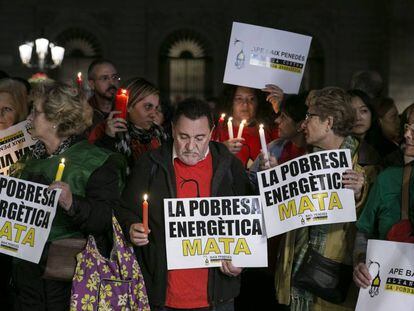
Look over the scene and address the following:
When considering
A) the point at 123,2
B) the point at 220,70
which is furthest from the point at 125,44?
the point at 220,70

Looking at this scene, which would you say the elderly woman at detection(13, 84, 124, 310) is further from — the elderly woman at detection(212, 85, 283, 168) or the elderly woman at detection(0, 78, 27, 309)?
the elderly woman at detection(212, 85, 283, 168)

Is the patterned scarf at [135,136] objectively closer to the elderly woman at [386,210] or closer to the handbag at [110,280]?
the handbag at [110,280]

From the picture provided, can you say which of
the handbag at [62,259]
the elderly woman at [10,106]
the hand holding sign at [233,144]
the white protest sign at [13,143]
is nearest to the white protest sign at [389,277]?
the hand holding sign at [233,144]

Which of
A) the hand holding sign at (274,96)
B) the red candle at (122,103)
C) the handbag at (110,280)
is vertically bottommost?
the handbag at (110,280)

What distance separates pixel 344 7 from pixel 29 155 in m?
17.6

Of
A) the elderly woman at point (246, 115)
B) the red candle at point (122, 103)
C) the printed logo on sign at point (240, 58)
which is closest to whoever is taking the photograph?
the red candle at point (122, 103)

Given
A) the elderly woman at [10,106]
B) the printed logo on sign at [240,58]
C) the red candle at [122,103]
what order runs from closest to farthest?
the red candle at [122,103], the elderly woman at [10,106], the printed logo on sign at [240,58]

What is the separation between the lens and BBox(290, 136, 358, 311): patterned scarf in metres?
4.34

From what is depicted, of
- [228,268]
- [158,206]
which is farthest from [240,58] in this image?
[228,268]

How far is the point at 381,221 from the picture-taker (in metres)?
4.02

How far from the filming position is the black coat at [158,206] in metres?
4.11

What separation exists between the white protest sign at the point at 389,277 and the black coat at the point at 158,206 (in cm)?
73

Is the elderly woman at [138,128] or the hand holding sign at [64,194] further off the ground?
the elderly woman at [138,128]

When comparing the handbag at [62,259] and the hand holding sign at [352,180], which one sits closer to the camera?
the handbag at [62,259]
